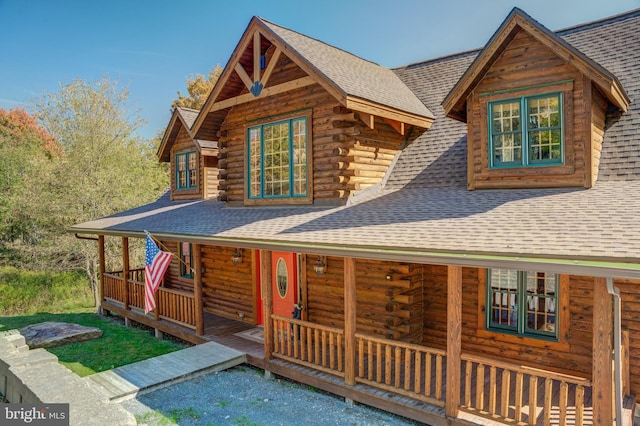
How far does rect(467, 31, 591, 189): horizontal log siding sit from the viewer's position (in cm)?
742

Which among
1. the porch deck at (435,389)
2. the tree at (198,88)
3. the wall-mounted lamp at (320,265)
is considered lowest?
the porch deck at (435,389)

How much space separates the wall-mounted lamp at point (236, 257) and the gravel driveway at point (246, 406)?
3.79m

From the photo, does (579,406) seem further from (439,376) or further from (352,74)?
(352,74)

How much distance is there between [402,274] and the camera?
854 centimetres

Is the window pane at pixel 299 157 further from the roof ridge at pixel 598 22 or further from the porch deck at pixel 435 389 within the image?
the roof ridge at pixel 598 22

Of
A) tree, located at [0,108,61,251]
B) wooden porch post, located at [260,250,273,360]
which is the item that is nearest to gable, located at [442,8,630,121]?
wooden porch post, located at [260,250,273,360]

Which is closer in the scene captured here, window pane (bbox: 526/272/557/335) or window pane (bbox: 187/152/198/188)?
window pane (bbox: 526/272/557/335)

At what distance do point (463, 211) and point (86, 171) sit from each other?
755 inches

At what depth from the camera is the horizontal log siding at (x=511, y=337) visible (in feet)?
23.3

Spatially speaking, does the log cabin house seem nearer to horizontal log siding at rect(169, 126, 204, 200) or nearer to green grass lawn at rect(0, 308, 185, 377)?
green grass lawn at rect(0, 308, 185, 377)

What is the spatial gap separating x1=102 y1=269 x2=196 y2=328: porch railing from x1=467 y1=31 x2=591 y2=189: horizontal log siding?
25.5 ft

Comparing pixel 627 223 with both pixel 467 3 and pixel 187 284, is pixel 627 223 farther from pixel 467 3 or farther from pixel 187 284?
pixel 467 3

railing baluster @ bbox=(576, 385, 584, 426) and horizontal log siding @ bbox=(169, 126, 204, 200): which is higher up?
horizontal log siding @ bbox=(169, 126, 204, 200)

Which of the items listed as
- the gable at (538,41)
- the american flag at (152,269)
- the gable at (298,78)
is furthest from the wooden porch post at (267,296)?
the gable at (538,41)
